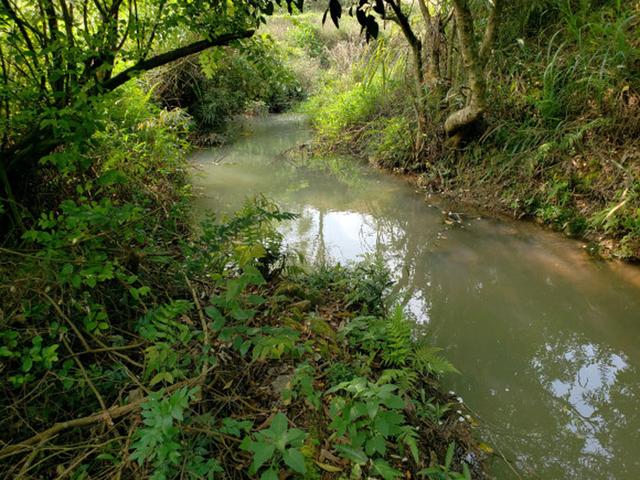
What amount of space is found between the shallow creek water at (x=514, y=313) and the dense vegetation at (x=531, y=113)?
406 millimetres

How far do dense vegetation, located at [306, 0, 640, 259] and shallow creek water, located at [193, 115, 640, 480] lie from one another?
0.41 meters

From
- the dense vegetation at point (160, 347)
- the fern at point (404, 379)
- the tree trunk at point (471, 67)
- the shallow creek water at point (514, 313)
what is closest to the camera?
the dense vegetation at point (160, 347)

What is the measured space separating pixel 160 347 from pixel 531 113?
15.7ft

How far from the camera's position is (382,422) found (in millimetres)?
1211

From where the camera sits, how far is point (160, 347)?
1487mm

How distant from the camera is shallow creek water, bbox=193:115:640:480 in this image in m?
1.94

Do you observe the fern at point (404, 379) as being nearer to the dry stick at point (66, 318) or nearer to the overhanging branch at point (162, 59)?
the dry stick at point (66, 318)

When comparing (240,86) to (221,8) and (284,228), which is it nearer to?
(284,228)

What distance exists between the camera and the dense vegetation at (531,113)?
12.8ft

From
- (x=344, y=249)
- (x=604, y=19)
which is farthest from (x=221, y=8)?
(x=604, y=19)

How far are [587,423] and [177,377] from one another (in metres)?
1.92

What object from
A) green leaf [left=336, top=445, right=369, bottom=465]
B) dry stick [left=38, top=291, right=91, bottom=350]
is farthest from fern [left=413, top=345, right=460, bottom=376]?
dry stick [left=38, top=291, right=91, bottom=350]

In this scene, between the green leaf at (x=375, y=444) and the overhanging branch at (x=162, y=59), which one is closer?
the green leaf at (x=375, y=444)

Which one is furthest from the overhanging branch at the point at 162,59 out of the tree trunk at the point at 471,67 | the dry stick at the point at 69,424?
the tree trunk at the point at 471,67
